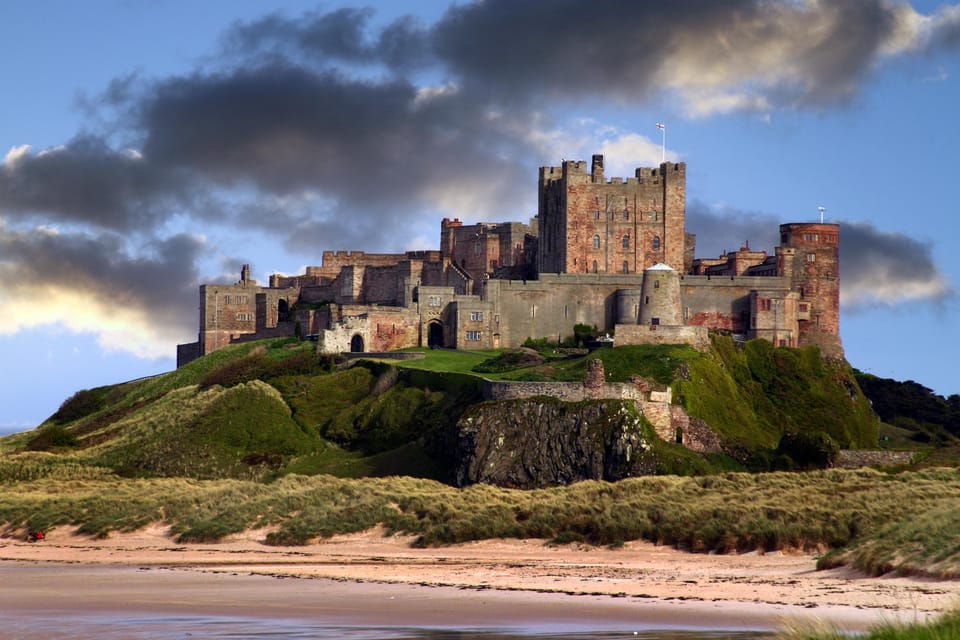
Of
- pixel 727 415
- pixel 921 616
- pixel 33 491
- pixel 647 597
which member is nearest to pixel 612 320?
pixel 727 415

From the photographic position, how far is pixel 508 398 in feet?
226

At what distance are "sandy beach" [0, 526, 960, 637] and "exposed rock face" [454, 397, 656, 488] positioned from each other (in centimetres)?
1574

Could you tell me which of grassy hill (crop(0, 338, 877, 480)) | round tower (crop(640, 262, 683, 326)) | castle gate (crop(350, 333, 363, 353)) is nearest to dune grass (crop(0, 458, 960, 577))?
grassy hill (crop(0, 338, 877, 480))

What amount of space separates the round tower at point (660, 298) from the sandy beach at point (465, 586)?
38972 millimetres

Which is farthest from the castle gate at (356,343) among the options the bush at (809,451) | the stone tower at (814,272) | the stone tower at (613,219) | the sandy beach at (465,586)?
the sandy beach at (465,586)

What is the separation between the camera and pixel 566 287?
307 ft

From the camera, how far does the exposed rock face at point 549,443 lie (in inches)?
2552

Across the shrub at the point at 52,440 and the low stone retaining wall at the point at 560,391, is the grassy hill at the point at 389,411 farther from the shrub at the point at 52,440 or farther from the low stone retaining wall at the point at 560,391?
the low stone retaining wall at the point at 560,391

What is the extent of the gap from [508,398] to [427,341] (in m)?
27.4

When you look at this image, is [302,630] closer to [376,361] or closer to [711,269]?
[376,361]

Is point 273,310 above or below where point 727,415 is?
above

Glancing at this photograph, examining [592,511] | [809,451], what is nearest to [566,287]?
[809,451]

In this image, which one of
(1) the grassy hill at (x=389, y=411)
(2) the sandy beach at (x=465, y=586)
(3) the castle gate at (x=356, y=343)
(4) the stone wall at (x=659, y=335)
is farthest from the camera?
(3) the castle gate at (x=356, y=343)

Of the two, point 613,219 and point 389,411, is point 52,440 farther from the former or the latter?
point 613,219
